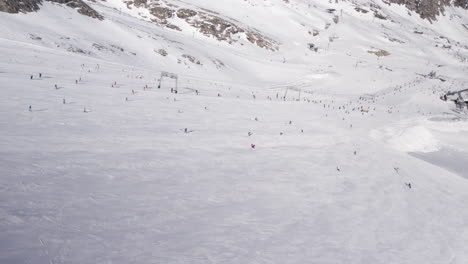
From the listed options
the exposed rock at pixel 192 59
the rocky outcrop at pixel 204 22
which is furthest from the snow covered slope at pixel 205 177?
the rocky outcrop at pixel 204 22

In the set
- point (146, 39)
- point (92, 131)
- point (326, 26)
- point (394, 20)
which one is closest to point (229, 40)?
point (146, 39)

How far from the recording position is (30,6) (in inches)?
1452

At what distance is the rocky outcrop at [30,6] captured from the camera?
1326 inches

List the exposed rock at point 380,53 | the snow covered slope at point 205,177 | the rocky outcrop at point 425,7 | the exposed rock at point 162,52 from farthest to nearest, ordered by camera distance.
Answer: the rocky outcrop at point 425,7 → the exposed rock at point 380,53 → the exposed rock at point 162,52 → the snow covered slope at point 205,177

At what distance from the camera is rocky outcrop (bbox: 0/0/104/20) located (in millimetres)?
33688

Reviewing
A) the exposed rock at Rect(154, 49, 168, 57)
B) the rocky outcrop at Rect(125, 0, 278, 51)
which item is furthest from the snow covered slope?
the rocky outcrop at Rect(125, 0, 278, 51)

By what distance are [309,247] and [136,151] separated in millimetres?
5429

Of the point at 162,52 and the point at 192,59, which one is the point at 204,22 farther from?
the point at 162,52

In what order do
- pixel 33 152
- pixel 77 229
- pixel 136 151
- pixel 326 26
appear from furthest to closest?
pixel 326 26 < pixel 136 151 < pixel 33 152 < pixel 77 229

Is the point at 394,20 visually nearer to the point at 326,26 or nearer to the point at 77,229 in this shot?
the point at 326,26

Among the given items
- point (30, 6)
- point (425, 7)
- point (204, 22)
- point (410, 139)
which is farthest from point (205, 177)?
point (425, 7)

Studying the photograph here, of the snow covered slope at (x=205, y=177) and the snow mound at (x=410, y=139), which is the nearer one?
the snow covered slope at (x=205, y=177)

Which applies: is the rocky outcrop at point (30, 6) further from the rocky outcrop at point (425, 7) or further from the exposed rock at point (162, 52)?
the rocky outcrop at point (425, 7)

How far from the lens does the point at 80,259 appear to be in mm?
4609
